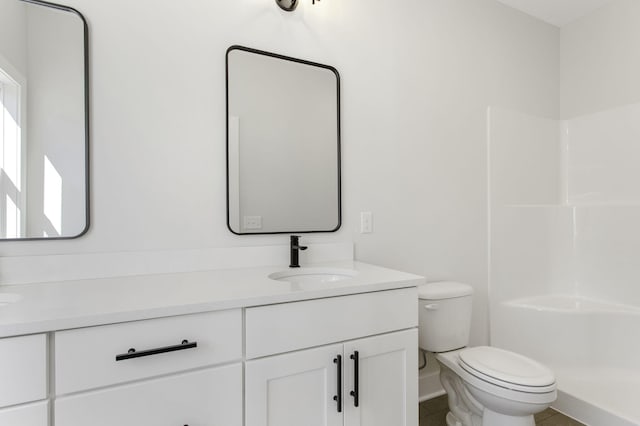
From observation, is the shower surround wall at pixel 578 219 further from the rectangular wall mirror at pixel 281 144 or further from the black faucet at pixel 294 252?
the black faucet at pixel 294 252

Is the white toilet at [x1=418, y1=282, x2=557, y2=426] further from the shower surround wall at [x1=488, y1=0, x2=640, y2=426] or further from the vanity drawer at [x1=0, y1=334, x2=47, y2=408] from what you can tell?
the vanity drawer at [x1=0, y1=334, x2=47, y2=408]

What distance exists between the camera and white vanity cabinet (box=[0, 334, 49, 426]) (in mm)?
790

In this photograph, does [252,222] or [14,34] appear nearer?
[14,34]

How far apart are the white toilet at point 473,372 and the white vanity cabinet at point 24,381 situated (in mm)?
1524

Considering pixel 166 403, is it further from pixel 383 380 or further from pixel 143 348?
pixel 383 380

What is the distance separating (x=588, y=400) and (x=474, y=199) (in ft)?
4.09

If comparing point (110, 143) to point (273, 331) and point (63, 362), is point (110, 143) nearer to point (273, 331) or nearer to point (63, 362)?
point (63, 362)

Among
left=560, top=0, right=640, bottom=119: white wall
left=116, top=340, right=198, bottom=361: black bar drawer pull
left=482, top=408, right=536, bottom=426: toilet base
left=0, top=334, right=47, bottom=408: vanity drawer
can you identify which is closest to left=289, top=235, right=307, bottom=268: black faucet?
left=116, top=340, right=198, bottom=361: black bar drawer pull

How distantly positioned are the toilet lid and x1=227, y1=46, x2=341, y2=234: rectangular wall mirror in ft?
2.97

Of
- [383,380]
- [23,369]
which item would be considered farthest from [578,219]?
[23,369]

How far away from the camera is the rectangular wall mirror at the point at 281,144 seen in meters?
1.57

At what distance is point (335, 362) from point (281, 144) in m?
1.01

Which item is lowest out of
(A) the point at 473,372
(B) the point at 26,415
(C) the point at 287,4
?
(A) the point at 473,372

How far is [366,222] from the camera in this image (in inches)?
73.9
